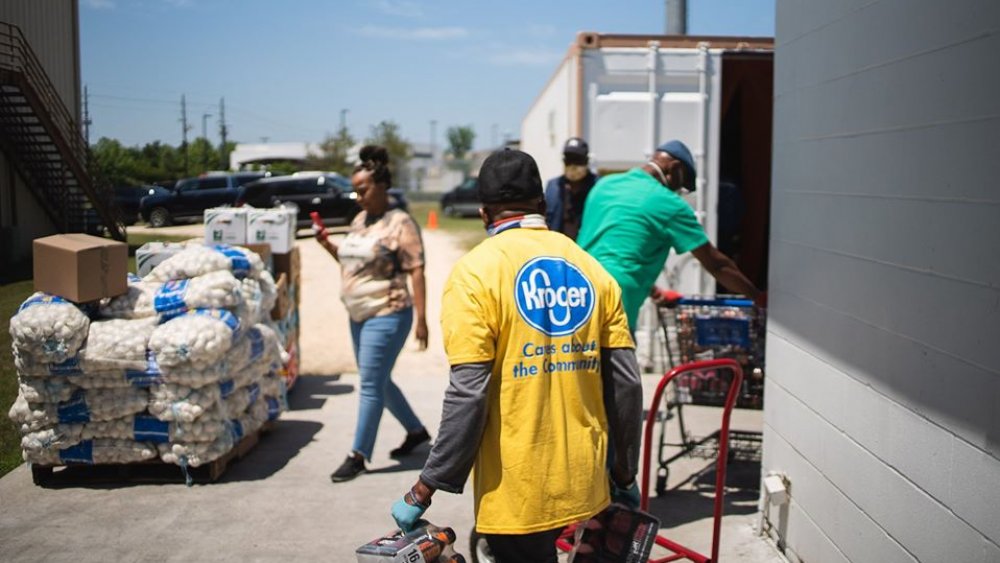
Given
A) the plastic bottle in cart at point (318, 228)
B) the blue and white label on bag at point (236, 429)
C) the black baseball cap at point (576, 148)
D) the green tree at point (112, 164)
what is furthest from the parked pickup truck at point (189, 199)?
the black baseball cap at point (576, 148)

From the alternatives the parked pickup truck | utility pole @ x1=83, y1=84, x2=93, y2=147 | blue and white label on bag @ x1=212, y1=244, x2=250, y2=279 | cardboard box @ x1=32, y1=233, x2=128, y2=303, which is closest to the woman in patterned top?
blue and white label on bag @ x1=212, y1=244, x2=250, y2=279

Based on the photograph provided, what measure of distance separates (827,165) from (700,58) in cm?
476

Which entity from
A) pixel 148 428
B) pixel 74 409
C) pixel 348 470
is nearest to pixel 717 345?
pixel 348 470

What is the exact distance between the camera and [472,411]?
2.90 meters

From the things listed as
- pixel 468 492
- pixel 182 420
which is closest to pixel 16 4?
pixel 182 420

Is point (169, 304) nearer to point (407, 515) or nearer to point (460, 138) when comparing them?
point (407, 515)

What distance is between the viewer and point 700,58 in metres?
8.68

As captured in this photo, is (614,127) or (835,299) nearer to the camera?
(835,299)

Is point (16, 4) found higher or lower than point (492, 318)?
higher

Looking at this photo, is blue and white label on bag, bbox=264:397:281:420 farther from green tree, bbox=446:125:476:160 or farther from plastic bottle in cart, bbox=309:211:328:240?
green tree, bbox=446:125:476:160

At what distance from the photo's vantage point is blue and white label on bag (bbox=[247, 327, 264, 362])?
612cm

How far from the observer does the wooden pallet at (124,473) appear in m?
5.66

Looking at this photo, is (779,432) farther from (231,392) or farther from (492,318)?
(231,392)

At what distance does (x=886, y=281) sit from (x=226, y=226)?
503 centimetres
